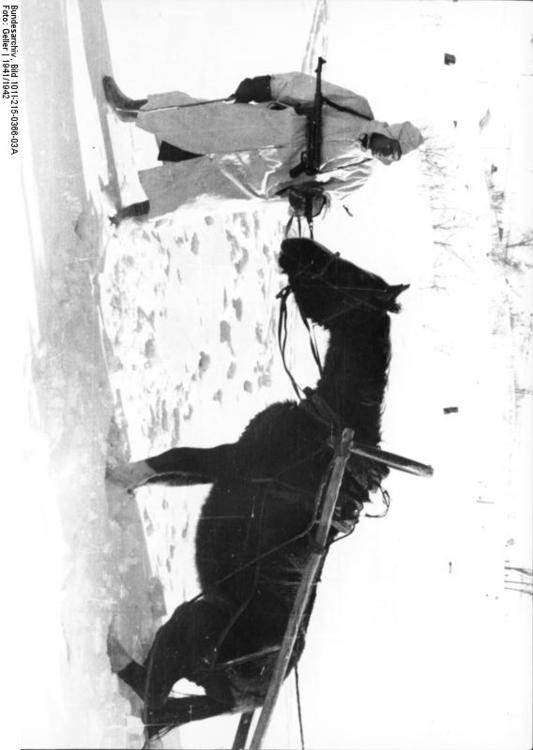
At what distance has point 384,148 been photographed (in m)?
1.34

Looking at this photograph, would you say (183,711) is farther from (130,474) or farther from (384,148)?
(384,148)

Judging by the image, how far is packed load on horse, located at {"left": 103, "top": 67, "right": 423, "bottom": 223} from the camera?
4.49ft

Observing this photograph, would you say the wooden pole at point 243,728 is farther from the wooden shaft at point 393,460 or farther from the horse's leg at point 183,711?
the wooden shaft at point 393,460

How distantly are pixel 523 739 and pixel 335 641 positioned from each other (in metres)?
0.44

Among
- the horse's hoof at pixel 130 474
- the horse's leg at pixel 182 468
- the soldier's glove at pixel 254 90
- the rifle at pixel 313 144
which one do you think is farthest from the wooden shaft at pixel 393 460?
the soldier's glove at pixel 254 90

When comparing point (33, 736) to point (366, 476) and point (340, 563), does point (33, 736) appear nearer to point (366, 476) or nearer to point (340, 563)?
point (340, 563)

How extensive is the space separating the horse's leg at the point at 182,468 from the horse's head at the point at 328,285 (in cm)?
31

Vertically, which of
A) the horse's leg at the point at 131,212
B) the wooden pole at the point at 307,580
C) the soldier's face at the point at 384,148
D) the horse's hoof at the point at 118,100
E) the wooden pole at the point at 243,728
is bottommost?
the wooden pole at the point at 243,728

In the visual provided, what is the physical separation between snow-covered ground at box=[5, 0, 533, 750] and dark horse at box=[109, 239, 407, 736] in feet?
0.11

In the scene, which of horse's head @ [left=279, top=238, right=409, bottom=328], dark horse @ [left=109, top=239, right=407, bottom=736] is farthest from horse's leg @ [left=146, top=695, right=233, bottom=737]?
horse's head @ [left=279, top=238, right=409, bottom=328]

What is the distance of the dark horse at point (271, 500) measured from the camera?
4.50 feet

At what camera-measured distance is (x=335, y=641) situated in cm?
139

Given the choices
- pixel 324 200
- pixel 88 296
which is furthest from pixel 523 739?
pixel 88 296

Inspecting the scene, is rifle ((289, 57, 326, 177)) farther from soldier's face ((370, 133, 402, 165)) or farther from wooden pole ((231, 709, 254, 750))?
wooden pole ((231, 709, 254, 750))
